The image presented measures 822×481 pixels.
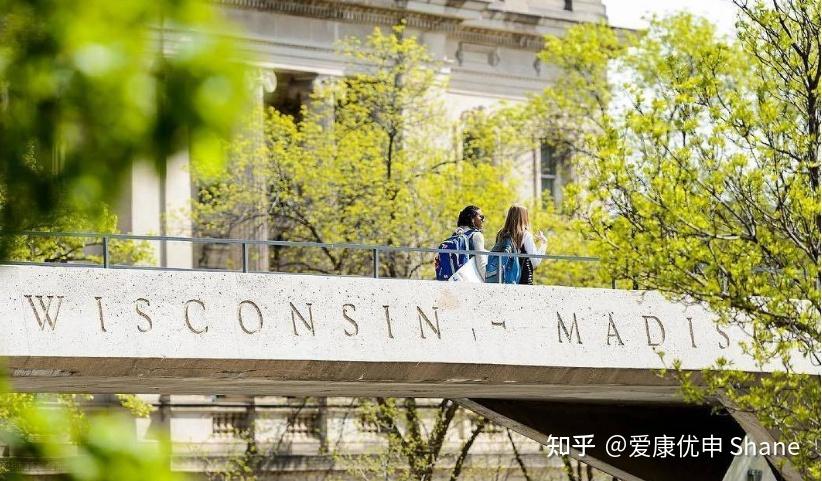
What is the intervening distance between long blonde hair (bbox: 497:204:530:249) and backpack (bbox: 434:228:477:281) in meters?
0.43

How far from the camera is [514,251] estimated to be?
18469 millimetres

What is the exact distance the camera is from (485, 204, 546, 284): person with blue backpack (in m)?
18.2

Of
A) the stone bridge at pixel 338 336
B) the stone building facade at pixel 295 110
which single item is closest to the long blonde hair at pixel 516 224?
the stone bridge at pixel 338 336

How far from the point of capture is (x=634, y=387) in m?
18.9

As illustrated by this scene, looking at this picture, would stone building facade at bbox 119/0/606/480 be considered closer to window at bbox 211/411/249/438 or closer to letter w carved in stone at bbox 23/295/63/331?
window at bbox 211/411/249/438

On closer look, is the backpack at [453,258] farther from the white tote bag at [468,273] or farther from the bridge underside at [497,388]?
the bridge underside at [497,388]

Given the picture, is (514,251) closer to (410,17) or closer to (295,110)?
(410,17)

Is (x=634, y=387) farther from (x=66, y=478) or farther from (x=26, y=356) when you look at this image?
(x=66, y=478)

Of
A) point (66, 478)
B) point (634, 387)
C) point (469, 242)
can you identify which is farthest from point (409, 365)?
point (66, 478)

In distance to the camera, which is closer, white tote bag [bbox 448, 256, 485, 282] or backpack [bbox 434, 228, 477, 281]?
white tote bag [bbox 448, 256, 485, 282]

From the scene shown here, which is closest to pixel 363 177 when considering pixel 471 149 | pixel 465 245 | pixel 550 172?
pixel 471 149

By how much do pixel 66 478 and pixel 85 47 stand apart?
24.0 inches

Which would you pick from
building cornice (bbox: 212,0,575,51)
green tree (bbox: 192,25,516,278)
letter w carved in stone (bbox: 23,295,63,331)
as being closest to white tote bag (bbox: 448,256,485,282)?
letter w carved in stone (bbox: 23,295,63,331)

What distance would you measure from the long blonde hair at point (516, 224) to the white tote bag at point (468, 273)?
52cm
